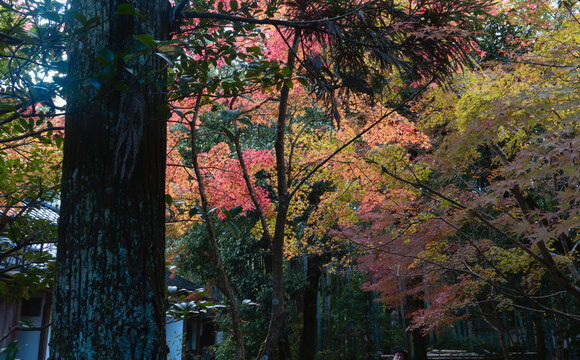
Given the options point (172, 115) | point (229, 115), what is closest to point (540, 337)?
point (172, 115)

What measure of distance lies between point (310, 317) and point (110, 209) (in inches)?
473

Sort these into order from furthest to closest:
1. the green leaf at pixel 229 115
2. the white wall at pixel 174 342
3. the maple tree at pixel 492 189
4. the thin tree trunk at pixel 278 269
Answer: the white wall at pixel 174 342 < the thin tree trunk at pixel 278 269 < the maple tree at pixel 492 189 < the green leaf at pixel 229 115

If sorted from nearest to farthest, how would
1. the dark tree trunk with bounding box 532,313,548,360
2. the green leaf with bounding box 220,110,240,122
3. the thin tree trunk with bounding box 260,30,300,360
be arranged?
the green leaf with bounding box 220,110,240,122, the thin tree trunk with bounding box 260,30,300,360, the dark tree trunk with bounding box 532,313,548,360

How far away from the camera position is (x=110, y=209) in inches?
60.8

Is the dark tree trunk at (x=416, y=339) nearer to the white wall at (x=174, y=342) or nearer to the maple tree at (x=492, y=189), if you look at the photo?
the maple tree at (x=492, y=189)

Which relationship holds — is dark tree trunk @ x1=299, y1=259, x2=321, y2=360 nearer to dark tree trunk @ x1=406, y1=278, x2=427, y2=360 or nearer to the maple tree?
the maple tree

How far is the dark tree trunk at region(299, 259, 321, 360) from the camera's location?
12564 mm

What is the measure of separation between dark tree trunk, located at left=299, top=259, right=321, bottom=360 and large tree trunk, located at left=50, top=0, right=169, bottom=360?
11.1 meters

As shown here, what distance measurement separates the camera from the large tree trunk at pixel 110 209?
1.47 meters

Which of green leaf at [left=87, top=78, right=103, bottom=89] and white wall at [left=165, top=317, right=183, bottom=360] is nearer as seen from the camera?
green leaf at [left=87, top=78, right=103, bottom=89]

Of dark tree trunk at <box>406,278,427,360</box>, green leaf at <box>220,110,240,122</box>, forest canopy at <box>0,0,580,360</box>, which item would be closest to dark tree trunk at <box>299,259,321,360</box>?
dark tree trunk at <box>406,278,427,360</box>

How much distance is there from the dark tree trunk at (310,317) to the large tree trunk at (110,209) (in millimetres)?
11125

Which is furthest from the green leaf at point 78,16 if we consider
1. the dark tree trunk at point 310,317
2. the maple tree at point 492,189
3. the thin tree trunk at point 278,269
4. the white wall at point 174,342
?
the dark tree trunk at point 310,317

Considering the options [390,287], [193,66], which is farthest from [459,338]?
[193,66]
